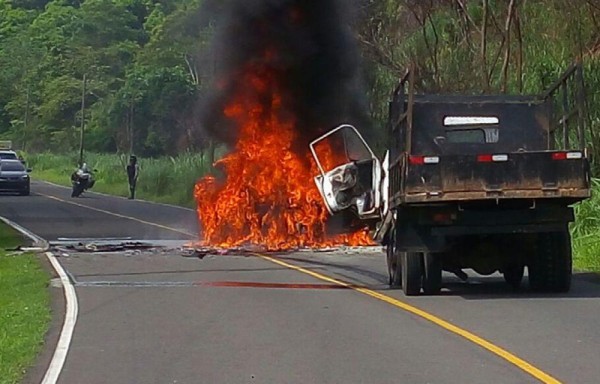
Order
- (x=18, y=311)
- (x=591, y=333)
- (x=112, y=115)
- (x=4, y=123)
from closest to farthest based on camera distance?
(x=591, y=333) → (x=18, y=311) → (x=112, y=115) → (x=4, y=123)

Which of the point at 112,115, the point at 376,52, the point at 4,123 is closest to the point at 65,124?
the point at 4,123

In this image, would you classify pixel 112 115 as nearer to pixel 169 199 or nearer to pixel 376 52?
pixel 169 199

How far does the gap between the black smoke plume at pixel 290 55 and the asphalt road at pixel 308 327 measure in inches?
210

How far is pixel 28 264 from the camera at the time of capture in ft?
69.7

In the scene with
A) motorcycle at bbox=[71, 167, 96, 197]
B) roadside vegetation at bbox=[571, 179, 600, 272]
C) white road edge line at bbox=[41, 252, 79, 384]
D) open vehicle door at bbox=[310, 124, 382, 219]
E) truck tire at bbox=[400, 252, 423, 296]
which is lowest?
white road edge line at bbox=[41, 252, 79, 384]

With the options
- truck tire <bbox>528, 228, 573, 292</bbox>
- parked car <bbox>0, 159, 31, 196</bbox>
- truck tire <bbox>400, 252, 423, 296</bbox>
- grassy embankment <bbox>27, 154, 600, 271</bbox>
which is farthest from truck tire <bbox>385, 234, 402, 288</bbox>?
parked car <bbox>0, 159, 31, 196</bbox>

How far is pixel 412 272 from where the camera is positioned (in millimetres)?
16016

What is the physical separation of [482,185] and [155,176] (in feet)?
126

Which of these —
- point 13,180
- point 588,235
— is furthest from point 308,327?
point 13,180

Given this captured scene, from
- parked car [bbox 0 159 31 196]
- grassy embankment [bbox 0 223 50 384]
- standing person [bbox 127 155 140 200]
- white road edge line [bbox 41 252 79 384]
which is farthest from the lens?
parked car [bbox 0 159 31 196]

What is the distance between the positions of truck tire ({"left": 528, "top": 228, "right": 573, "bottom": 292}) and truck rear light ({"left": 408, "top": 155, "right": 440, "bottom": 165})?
1880mm

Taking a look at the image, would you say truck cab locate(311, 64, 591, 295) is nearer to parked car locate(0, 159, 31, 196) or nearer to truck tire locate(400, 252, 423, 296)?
truck tire locate(400, 252, 423, 296)

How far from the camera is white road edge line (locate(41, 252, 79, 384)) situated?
1043 centimetres

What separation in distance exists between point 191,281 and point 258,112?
8.25 m
